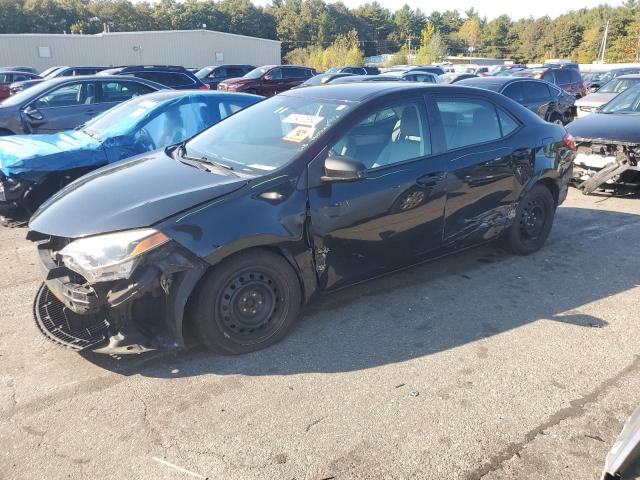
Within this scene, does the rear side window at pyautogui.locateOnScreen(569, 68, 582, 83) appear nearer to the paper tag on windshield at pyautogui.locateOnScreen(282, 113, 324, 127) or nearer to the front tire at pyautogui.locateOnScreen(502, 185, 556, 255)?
the front tire at pyautogui.locateOnScreen(502, 185, 556, 255)

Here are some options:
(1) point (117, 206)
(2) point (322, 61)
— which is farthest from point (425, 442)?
(2) point (322, 61)

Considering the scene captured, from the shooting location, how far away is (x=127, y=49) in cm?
4078

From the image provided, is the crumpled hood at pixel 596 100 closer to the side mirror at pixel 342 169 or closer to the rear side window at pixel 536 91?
the rear side window at pixel 536 91

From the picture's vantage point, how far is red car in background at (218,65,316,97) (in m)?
19.2

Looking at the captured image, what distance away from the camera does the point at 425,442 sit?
8.53 ft

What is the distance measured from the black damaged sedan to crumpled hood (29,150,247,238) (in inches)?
0.5

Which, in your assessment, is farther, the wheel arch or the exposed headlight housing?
the wheel arch

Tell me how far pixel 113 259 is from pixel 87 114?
6921 mm

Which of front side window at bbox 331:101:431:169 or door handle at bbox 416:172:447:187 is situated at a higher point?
front side window at bbox 331:101:431:169

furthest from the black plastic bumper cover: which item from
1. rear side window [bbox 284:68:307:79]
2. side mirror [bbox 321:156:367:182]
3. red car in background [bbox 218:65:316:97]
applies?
rear side window [bbox 284:68:307:79]

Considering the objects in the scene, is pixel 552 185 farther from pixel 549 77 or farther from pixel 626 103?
pixel 549 77

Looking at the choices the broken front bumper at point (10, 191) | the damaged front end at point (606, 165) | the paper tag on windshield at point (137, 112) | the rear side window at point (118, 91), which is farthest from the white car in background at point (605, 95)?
the broken front bumper at point (10, 191)

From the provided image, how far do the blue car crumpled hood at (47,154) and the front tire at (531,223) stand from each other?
448cm

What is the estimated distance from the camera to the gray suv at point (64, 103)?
28.3 ft
